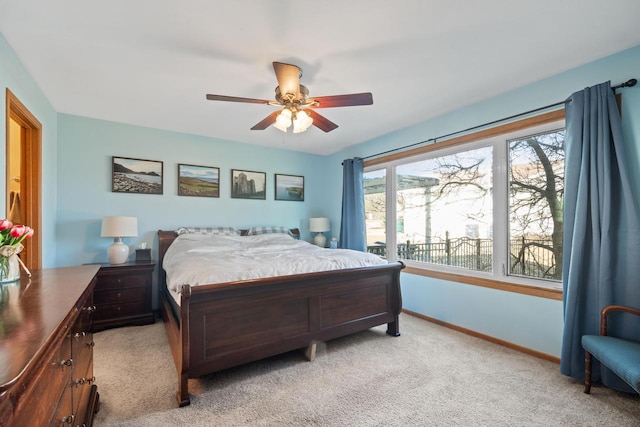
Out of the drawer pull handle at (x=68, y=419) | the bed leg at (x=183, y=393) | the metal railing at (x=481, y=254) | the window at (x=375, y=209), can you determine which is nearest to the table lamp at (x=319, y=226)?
the window at (x=375, y=209)

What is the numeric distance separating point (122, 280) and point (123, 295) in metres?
0.18

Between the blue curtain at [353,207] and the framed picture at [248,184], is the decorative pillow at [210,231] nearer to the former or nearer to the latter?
the framed picture at [248,184]

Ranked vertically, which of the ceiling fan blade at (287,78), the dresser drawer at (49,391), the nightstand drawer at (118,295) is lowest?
the nightstand drawer at (118,295)

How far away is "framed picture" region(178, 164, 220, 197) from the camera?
4.20m

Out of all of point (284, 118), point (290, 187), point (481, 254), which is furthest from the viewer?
point (290, 187)

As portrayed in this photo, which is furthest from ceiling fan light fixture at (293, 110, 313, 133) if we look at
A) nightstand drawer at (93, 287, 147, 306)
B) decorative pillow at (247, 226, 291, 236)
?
nightstand drawer at (93, 287, 147, 306)

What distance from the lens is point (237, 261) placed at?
2588 millimetres

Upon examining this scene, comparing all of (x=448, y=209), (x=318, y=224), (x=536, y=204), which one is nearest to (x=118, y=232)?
(x=318, y=224)

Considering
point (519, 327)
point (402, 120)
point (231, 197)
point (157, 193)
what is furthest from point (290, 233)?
point (519, 327)

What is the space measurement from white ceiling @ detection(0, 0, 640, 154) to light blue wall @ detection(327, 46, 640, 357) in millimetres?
124

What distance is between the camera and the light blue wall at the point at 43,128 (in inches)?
79.4

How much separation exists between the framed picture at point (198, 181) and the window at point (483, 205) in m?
2.60

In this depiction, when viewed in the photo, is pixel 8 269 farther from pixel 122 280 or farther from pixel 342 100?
pixel 342 100

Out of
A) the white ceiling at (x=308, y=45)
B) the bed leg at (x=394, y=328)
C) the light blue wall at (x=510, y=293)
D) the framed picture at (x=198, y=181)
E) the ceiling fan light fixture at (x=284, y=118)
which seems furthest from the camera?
the framed picture at (x=198, y=181)
